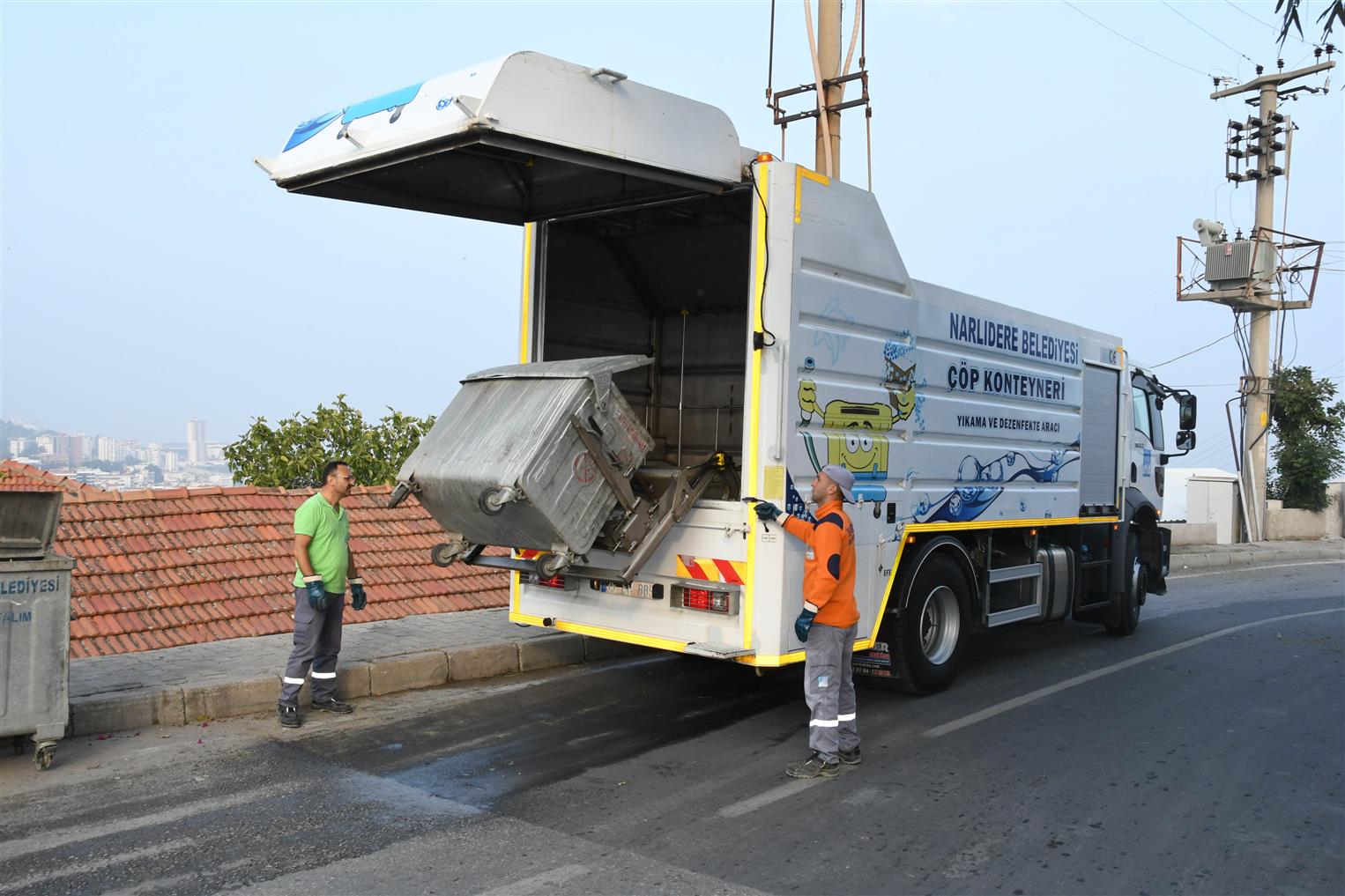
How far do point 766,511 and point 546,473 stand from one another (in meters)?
1.22

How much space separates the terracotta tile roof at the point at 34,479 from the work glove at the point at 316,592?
3.37 meters

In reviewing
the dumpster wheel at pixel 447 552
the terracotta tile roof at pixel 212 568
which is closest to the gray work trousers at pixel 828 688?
the dumpster wheel at pixel 447 552

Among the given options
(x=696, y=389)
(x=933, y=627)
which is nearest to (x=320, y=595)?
(x=696, y=389)

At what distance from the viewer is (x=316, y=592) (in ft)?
21.2

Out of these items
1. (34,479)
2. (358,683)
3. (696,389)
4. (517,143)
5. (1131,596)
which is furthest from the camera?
(1131,596)

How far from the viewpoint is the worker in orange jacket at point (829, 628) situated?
572 cm

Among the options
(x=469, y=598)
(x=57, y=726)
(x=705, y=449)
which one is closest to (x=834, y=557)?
(x=705, y=449)

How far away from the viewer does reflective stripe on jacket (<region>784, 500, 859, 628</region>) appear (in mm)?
5715

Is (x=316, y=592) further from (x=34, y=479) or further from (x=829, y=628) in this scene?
(x=34, y=479)

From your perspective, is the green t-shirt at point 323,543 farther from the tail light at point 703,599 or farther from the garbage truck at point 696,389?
the tail light at point 703,599

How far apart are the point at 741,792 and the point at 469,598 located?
4.86 meters

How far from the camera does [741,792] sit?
5.43 m

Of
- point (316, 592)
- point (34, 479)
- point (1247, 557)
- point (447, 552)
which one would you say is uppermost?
point (34, 479)

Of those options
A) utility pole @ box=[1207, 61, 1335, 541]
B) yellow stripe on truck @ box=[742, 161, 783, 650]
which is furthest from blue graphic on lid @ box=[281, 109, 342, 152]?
utility pole @ box=[1207, 61, 1335, 541]
